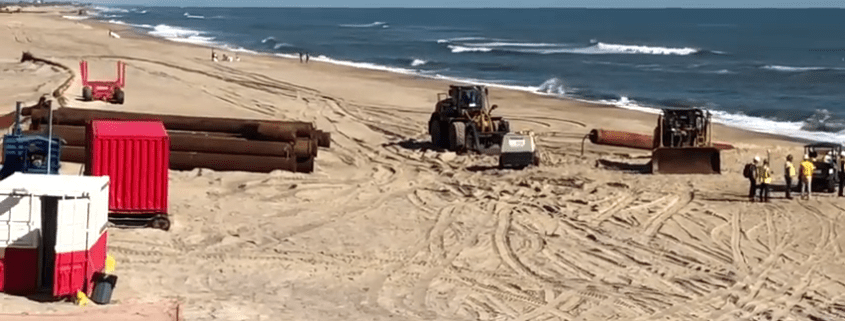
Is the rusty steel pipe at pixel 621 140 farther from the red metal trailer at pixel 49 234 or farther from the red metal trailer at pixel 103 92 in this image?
the red metal trailer at pixel 49 234

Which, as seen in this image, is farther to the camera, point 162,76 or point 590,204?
point 162,76

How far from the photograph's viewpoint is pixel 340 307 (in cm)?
1429

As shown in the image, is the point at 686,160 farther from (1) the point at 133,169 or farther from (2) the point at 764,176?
(1) the point at 133,169

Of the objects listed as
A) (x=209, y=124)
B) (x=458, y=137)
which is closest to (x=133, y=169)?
(x=209, y=124)

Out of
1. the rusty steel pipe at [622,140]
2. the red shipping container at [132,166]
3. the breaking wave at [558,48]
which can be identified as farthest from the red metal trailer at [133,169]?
the breaking wave at [558,48]

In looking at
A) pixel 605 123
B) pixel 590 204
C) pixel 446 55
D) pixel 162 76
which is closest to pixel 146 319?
pixel 590 204

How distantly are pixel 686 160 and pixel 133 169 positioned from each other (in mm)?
11841

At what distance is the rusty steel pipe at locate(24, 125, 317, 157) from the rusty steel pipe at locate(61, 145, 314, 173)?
9cm

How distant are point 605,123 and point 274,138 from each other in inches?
579

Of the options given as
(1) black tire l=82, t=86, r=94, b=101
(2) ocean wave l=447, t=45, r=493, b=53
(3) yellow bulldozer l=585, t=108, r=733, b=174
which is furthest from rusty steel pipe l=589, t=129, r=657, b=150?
(2) ocean wave l=447, t=45, r=493, b=53

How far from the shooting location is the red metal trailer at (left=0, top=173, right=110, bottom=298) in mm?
13055

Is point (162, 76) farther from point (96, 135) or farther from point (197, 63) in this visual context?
point (96, 135)

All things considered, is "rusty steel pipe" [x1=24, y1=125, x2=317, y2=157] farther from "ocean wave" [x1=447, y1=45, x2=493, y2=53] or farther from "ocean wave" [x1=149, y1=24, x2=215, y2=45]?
"ocean wave" [x1=149, y1=24, x2=215, y2=45]

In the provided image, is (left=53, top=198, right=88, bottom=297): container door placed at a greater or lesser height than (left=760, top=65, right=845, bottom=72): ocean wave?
lesser
